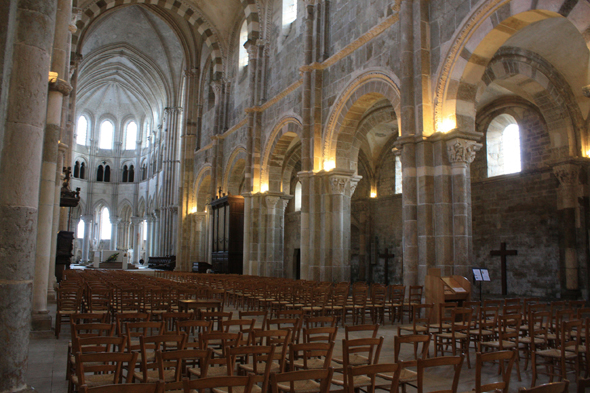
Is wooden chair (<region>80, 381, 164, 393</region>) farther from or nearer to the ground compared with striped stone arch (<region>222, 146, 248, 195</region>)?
nearer to the ground

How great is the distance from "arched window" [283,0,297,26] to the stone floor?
15.8 m

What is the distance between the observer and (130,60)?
3800 centimetres

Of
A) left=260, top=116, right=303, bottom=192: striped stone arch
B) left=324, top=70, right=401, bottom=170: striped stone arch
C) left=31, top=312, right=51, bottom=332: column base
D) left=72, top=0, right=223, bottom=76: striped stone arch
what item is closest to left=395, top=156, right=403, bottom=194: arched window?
left=260, top=116, right=303, bottom=192: striped stone arch

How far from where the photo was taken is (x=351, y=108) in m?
15.1

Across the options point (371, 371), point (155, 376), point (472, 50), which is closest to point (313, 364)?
point (155, 376)

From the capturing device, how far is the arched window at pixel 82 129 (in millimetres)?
48156

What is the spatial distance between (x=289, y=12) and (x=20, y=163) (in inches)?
693

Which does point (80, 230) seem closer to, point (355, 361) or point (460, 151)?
point (460, 151)

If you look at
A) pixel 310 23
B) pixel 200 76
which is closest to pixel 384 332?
pixel 310 23

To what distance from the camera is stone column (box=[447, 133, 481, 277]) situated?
1063cm

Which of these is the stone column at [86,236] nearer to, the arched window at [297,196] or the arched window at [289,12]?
the arched window at [297,196]

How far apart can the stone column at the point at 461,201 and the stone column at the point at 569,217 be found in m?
5.45

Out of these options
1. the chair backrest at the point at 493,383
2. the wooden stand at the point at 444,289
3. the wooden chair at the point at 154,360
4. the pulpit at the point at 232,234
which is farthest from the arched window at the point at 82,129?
the chair backrest at the point at 493,383

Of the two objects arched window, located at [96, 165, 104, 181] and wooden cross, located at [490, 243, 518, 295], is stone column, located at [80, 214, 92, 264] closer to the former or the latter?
arched window, located at [96, 165, 104, 181]
